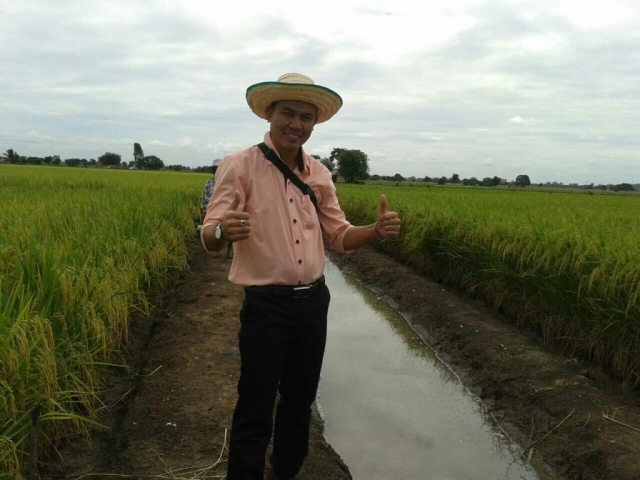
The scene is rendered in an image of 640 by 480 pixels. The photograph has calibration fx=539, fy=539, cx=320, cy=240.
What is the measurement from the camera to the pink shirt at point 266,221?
2.07 metres

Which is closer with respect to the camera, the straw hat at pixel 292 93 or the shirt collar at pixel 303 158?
the straw hat at pixel 292 93

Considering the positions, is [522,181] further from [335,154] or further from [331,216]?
[331,216]

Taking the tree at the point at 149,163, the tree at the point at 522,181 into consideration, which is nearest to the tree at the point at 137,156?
the tree at the point at 149,163

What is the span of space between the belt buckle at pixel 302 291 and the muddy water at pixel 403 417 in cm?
140

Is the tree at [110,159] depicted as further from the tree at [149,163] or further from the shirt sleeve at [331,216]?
the shirt sleeve at [331,216]

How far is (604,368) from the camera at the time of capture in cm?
411

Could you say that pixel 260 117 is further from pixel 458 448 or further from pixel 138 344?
pixel 138 344

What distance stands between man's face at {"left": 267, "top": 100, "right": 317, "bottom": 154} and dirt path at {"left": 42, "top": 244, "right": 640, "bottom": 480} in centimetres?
163

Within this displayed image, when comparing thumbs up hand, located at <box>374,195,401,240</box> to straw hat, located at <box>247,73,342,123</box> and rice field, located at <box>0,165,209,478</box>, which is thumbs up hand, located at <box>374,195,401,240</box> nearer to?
straw hat, located at <box>247,73,342,123</box>

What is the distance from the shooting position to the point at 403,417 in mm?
3725

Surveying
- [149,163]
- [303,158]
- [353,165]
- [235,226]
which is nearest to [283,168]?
[303,158]

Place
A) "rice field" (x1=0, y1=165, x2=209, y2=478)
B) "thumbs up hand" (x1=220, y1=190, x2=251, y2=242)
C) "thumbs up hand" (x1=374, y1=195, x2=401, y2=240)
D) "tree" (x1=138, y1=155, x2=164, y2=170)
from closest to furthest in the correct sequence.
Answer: "thumbs up hand" (x1=220, y1=190, x2=251, y2=242), "rice field" (x1=0, y1=165, x2=209, y2=478), "thumbs up hand" (x1=374, y1=195, x2=401, y2=240), "tree" (x1=138, y1=155, x2=164, y2=170)

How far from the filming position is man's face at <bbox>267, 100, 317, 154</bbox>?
2127mm

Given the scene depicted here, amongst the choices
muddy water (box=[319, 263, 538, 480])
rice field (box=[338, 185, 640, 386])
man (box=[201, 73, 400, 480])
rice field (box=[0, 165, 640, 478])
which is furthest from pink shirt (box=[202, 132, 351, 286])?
rice field (box=[338, 185, 640, 386])
